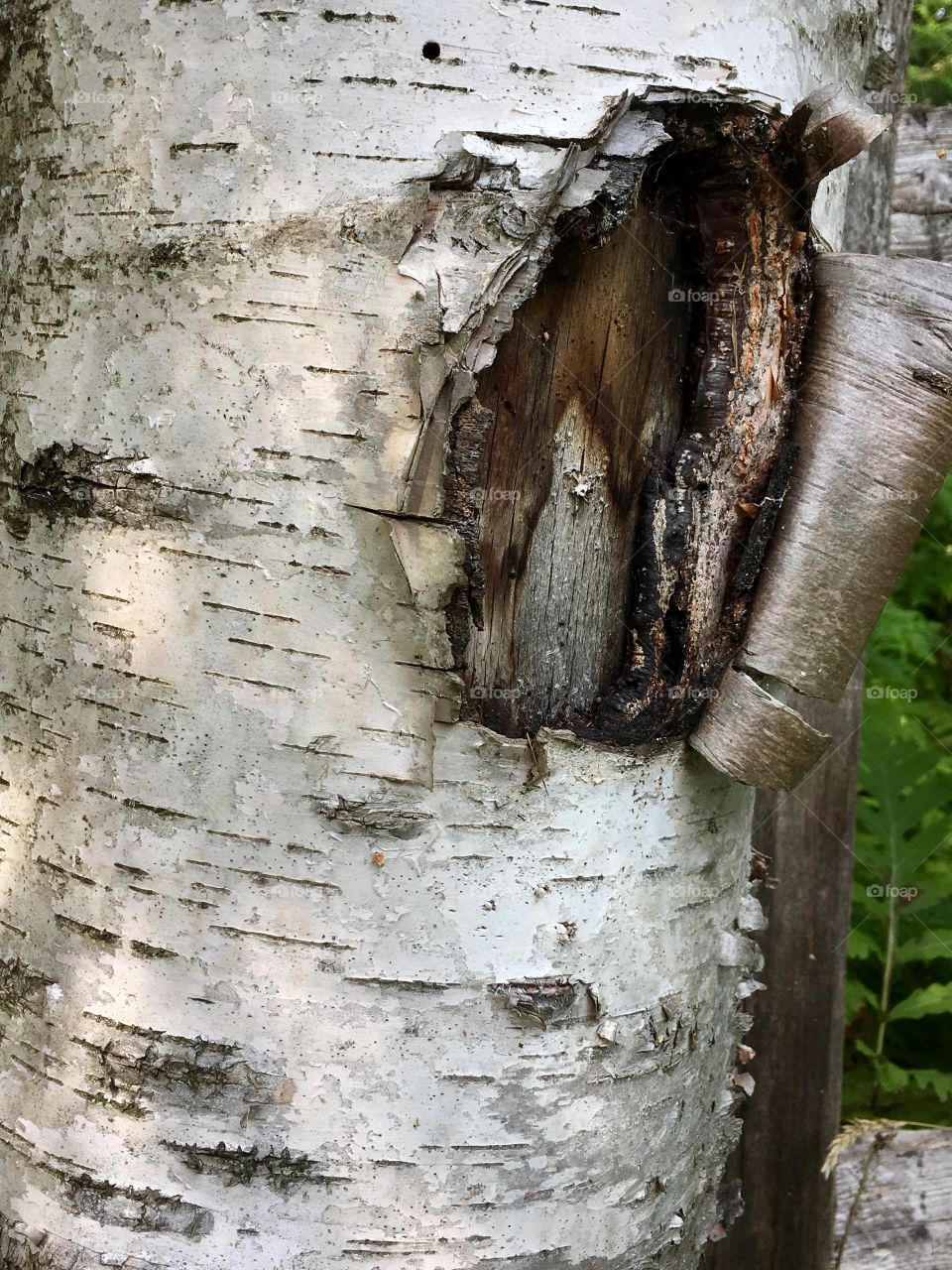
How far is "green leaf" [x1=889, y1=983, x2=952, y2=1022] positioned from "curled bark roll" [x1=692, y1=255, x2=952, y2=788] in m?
1.54

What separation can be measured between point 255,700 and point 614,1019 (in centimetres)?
60

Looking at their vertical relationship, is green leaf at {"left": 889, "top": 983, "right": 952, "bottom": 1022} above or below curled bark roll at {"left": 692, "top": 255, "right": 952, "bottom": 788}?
below

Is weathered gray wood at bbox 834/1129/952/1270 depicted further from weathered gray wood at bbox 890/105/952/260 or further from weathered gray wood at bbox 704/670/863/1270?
weathered gray wood at bbox 890/105/952/260

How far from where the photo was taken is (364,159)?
108 cm

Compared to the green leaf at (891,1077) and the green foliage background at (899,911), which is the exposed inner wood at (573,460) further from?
the green leaf at (891,1077)

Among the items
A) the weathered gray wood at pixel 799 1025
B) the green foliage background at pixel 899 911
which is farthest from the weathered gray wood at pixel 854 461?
the green foliage background at pixel 899 911

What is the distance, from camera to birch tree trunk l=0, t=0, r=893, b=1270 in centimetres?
109

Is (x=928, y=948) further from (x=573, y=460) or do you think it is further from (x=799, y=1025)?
(x=573, y=460)

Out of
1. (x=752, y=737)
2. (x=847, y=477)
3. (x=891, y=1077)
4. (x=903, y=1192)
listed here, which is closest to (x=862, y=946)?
(x=891, y=1077)

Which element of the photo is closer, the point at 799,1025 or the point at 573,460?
the point at 573,460

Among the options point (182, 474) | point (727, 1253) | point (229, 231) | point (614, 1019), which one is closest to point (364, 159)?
point (229, 231)

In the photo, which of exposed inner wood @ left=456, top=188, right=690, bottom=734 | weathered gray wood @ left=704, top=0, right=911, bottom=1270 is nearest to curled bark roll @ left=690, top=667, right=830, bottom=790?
exposed inner wood @ left=456, top=188, right=690, bottom=734

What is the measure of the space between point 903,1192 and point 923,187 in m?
2.28

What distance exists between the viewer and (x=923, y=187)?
223 cm
